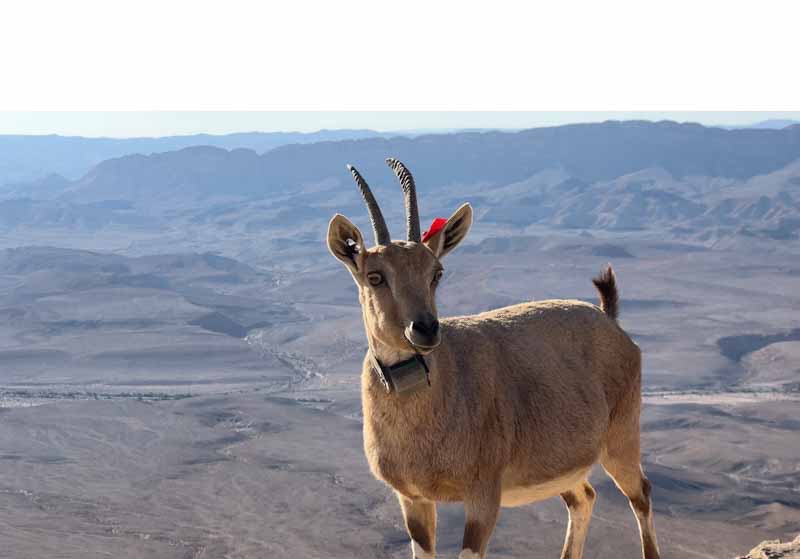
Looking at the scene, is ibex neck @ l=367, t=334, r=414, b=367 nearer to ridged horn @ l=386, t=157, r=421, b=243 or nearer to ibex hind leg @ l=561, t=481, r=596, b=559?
ridged horn @ l=386, t=157, r=421, b=243

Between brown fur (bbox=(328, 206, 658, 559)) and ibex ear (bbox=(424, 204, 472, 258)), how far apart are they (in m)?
0.01

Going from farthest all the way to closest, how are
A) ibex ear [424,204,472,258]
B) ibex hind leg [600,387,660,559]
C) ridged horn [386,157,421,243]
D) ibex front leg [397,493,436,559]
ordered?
ibex hind leg [600,387,660,559]
ibex front leg [397,493,436,559]
ibex ear [424,204,472,258]
ridged horn [386,157,421,243]

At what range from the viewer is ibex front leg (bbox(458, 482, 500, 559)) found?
6.72 meters

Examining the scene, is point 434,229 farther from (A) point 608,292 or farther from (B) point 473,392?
(A) point 608,292

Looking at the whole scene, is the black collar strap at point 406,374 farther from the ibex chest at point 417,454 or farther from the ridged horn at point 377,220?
the ridged horn at point 377,220

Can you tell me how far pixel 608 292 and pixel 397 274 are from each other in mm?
2802

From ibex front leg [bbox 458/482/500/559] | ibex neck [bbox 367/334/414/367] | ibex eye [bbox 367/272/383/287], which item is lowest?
ibex front leg [bbox 458/482/500/559]

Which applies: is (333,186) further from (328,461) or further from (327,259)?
(328,461)

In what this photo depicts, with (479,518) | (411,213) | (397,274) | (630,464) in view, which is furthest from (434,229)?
(630,464)

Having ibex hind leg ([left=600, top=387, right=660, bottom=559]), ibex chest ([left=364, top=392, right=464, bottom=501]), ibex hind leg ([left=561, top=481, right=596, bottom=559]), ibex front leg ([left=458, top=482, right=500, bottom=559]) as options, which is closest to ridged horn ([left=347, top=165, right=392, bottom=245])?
ibex chest ([left=364, top=392, right=464, bottom=501])

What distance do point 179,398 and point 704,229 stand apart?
98.6 metres

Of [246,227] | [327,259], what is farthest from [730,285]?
[246,227]

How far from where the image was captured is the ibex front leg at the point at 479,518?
6.72 m

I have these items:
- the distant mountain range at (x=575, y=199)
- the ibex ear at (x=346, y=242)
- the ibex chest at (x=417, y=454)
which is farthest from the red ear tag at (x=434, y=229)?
the distant mountain range at (x=575, y=199)
